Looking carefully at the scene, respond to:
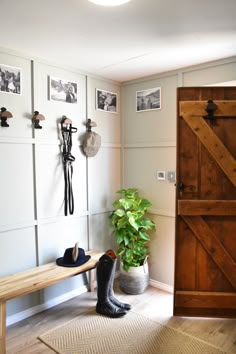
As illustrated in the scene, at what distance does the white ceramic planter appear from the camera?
9.94 feet

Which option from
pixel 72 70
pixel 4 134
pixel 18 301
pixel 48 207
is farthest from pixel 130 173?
pixel 18 301

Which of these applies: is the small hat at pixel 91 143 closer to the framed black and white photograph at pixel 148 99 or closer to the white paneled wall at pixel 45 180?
the white paneled wall at pixel 45 180

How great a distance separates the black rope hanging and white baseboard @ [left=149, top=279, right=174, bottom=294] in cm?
129

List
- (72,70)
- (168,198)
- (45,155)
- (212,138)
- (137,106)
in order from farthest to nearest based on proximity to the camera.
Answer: (137,106), (168,198), (72,70), (45,155), (212,138)

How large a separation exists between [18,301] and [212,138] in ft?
7.40

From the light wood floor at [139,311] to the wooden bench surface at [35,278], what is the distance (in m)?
0.43

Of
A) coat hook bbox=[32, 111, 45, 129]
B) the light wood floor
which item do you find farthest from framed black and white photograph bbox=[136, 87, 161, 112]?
the light wood floor

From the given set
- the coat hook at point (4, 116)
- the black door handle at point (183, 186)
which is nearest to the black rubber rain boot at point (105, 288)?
the black door handle at point (183, 186)

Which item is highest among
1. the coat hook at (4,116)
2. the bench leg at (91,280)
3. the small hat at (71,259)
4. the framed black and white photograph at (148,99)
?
the framed black and white photograph at (148,99)

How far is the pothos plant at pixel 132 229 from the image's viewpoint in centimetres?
300

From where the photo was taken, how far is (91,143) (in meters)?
3.02

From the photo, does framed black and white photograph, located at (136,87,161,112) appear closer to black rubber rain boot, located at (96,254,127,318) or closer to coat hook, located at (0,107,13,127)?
coat hook, located at (0,107,13,127)

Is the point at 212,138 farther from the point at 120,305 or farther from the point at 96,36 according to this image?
the point at 120,305

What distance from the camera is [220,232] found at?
250cm
